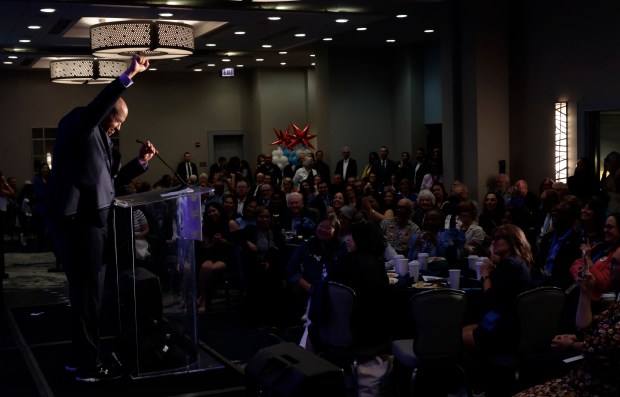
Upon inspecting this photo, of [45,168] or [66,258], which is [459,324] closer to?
[66,258]

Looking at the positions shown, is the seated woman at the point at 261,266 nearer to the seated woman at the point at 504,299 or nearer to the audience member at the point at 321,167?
the seated woman at the point at 504,299

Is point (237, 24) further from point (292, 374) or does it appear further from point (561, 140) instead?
point (292, 374)

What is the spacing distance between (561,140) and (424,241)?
5.44m

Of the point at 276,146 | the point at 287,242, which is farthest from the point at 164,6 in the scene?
the point at 276,146

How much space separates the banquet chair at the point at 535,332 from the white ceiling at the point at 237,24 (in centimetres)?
707

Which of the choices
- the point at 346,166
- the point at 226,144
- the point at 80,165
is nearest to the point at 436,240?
the point at 80,165

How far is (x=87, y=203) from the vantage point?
5211 mm

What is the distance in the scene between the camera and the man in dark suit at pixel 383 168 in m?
15.4

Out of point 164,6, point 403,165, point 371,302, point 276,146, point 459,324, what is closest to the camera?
point 459,324

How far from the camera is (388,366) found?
17.3ft

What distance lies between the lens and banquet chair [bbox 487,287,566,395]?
4766mm

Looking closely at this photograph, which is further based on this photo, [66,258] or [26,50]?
[26,50]

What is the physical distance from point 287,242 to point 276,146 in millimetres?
→ 12414

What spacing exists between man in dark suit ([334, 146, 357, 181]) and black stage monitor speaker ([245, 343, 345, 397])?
1258 cm
